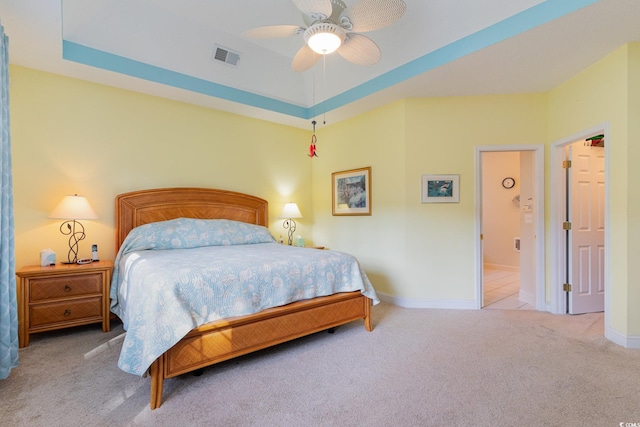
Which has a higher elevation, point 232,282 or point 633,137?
point 633,137

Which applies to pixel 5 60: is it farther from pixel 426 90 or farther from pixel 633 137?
pixel 633 137

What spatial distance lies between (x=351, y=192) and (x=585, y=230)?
2.94 metres

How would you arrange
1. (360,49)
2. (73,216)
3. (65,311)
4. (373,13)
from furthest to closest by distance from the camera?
(73,216) < (65,311) < (360,49) < (373,13)

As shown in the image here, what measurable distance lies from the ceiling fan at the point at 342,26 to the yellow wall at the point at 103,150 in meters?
2.11

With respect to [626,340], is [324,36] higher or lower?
higher

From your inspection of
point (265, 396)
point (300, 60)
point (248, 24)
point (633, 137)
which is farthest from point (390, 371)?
point (248, 24)

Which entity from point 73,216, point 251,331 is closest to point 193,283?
point 251,331

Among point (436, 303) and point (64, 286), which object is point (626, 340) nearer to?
point (436, 303)

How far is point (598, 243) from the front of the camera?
376cm

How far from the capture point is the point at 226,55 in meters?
3.79

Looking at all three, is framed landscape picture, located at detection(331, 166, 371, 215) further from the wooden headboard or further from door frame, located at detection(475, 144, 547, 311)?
door frame, located at detection(475, 144, 547, 311)

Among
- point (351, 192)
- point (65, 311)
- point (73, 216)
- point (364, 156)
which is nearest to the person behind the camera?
point (65, 311)

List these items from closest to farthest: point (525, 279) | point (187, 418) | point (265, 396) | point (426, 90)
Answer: point (187, 418) → point (265, 396) → point (426, 90) → point (525, 279)

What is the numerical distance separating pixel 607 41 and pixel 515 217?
183 inches
